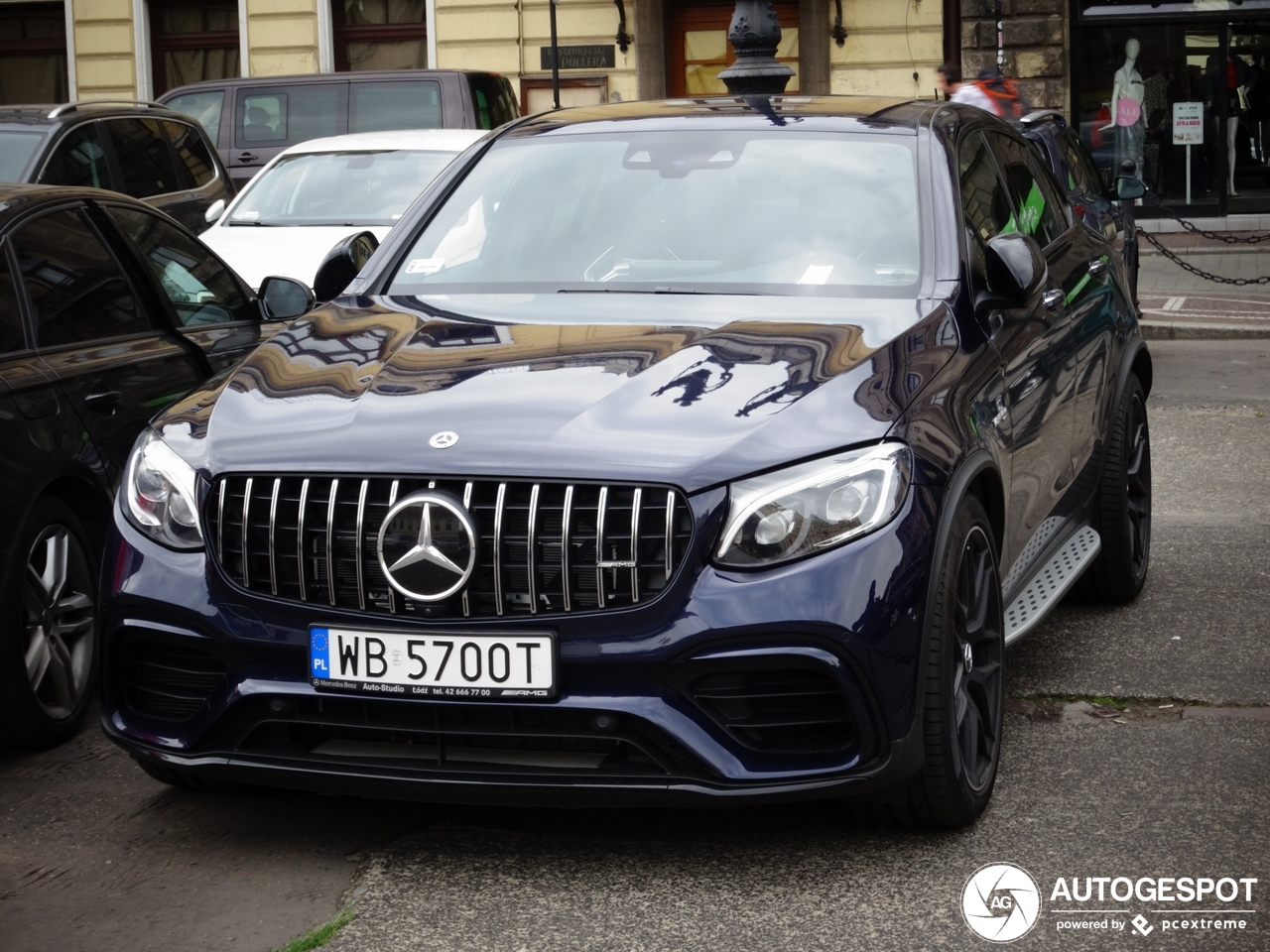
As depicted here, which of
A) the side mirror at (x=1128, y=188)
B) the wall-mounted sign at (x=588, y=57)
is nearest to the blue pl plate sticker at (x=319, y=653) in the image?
the side mirror at (x=1128, y=188)

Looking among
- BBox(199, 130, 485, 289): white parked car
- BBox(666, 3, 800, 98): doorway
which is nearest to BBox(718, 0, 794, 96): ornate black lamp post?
BBox(199, 130, 485, 289): white parked car

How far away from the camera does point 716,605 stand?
351 cm

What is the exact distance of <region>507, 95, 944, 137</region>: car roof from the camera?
5.13 metres

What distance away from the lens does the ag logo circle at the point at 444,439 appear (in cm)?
368

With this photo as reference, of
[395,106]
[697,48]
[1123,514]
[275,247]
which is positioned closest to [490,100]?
[395,106]

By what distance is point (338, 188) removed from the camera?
38.0 feet

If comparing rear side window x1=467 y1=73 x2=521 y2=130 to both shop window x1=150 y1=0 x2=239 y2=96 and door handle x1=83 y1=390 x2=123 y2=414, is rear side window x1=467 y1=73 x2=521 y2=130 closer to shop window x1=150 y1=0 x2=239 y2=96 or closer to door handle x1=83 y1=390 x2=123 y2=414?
shop window x1=150 y1=0 x2=239 y2=96

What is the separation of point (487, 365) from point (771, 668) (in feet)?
3.38

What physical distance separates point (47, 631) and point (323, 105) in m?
12.6

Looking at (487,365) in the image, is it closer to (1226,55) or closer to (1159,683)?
(1159,683)

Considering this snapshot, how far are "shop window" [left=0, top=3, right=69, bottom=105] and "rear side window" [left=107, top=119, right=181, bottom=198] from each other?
1354 cm

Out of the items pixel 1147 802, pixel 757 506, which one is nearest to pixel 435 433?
pixel 757 506

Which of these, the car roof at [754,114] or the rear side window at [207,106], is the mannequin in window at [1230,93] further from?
the car roof at [754,114]

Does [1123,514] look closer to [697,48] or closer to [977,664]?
[977,664]
